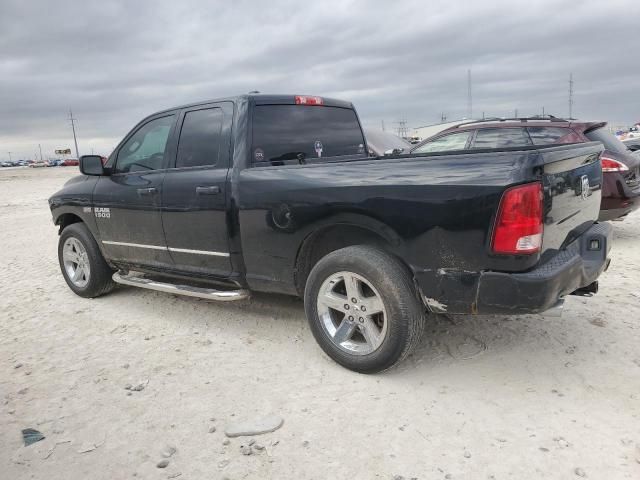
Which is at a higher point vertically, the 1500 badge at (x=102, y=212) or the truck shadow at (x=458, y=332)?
the 1500 badge at (x=102, y=212)

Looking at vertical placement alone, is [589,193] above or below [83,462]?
above

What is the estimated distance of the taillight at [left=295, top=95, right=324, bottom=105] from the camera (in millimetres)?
4520

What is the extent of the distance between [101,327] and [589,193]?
4.06m

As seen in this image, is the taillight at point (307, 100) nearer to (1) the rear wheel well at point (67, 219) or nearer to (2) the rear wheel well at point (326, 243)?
(2) the rear wheel well at point (326, 243)

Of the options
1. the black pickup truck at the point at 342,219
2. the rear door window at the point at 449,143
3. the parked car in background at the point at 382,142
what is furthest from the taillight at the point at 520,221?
the parked car in background at the point at 382,142

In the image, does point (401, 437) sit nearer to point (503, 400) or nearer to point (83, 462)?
point (503, 400)

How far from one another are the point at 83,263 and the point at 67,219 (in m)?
0.64

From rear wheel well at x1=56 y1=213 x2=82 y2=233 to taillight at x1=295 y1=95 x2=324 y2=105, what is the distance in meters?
2.92

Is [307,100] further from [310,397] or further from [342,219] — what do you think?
[310,397]

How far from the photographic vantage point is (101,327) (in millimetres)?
4664

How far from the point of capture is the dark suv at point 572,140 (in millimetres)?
6480

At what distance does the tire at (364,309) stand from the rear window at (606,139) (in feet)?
15.5

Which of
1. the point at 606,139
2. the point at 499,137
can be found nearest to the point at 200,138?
the point at 499,137

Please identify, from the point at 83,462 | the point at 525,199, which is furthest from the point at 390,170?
the point at 83,462
